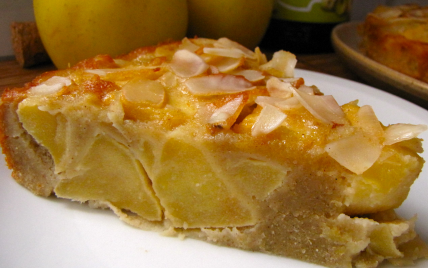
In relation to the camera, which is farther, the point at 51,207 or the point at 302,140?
the point at 51,207

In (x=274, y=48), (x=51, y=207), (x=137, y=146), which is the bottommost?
(x=274, y=48)

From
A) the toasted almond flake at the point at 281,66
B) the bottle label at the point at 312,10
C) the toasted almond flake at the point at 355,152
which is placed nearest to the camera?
the toasted almond flake at the point at 355,152

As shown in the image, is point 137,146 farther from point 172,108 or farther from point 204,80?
point 204,80

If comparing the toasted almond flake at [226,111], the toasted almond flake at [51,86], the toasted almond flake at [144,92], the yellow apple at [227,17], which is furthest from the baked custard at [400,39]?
the toasted almond flake at [51,86]

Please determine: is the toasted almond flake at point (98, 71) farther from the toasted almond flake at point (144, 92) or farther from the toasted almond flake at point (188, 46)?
the toasted almond flake at point (188, 46)

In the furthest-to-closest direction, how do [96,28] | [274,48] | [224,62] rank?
[274,48]
[96,28]
[224,62]

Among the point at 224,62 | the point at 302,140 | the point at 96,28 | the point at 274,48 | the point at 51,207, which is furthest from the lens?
the point at 274,48

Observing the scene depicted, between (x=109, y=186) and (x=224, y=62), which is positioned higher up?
(x=224, y=62)

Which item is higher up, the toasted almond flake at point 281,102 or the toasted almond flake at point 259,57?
the toasted almond flake at point 281,102

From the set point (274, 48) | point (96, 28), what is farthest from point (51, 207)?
point (274, 48)
